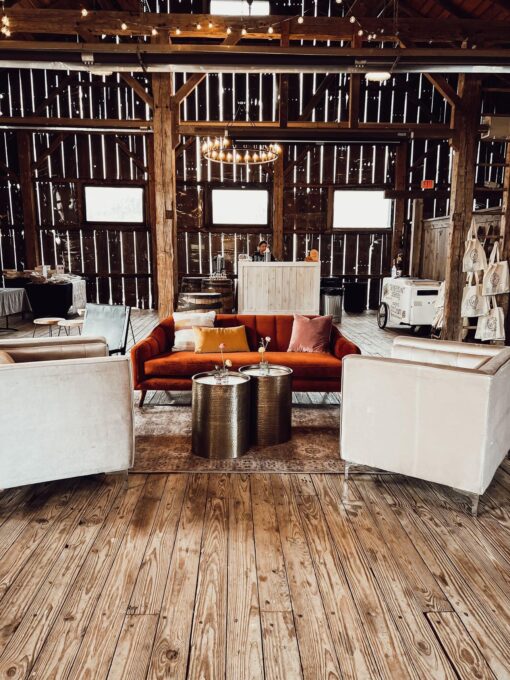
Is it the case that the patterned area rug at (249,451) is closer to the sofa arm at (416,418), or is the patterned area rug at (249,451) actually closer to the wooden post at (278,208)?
the sofa arm at (416,418)

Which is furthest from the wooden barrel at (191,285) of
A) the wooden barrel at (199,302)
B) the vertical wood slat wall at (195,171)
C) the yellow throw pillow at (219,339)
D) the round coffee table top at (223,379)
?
the round coffee table top at (223,379)

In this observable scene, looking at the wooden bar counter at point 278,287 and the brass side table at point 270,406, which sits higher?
the wooden bar counter at point 278,287

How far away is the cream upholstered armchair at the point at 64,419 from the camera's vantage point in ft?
9.39

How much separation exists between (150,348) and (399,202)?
30.8 ft

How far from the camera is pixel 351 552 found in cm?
255

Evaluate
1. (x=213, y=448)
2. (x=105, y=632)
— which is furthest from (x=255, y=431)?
(x=105, y=632)

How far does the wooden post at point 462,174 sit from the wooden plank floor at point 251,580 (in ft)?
15.0

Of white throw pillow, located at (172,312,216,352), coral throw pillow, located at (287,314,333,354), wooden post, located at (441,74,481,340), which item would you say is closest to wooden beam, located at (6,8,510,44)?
wooden post, located at (441,74,481,340)

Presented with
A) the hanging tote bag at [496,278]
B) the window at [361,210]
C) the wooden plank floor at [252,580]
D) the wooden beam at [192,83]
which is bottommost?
the wooden plank floor at [252,580]

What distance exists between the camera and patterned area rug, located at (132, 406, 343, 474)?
349 centimetres

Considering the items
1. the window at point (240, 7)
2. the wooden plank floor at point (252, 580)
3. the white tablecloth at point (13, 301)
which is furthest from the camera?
the window at point (240, 7)

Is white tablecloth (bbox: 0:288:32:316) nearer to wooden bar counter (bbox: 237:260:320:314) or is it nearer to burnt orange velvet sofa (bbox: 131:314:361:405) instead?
wooden bar counter (bbox: 237:260:320:314)

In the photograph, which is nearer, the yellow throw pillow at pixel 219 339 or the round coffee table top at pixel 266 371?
the round coffee table top at pixel 266 371

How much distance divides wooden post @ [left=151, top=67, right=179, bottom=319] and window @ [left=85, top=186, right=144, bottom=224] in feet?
19.0
